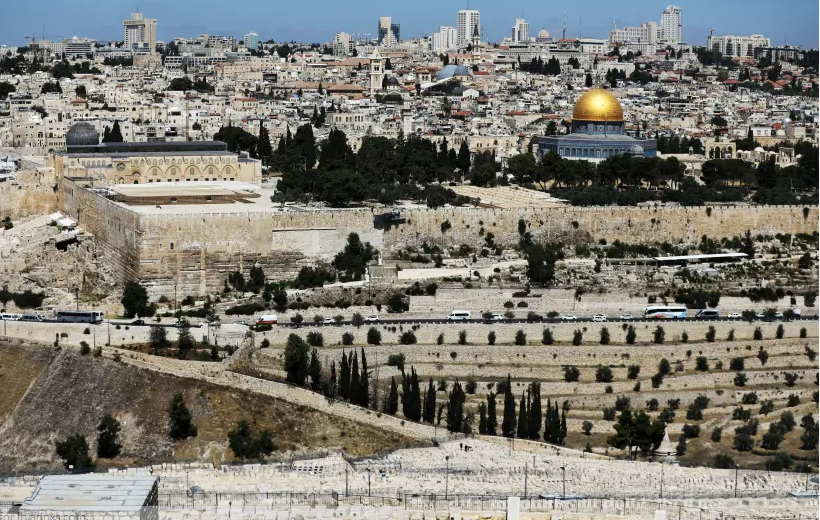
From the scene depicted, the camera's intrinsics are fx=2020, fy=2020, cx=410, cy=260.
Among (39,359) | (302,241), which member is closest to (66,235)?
(302,241)

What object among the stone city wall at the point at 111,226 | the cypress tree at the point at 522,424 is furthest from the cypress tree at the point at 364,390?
the stone city wall at the point at 111,226

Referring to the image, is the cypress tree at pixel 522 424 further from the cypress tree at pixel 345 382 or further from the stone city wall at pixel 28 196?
the stone city wall at pixel 28 196

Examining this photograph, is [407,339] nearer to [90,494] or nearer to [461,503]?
[461,503]

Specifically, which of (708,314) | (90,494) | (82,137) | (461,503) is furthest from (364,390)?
(82,137)

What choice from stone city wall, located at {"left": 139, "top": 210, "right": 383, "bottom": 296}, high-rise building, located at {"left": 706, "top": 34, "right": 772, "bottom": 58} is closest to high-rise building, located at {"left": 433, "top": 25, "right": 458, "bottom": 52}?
high-rise building, located at {"left": 706, "top": 34, "right": 772, "bottom": 58}

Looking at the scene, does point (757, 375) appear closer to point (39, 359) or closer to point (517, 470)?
point (517, 470)
